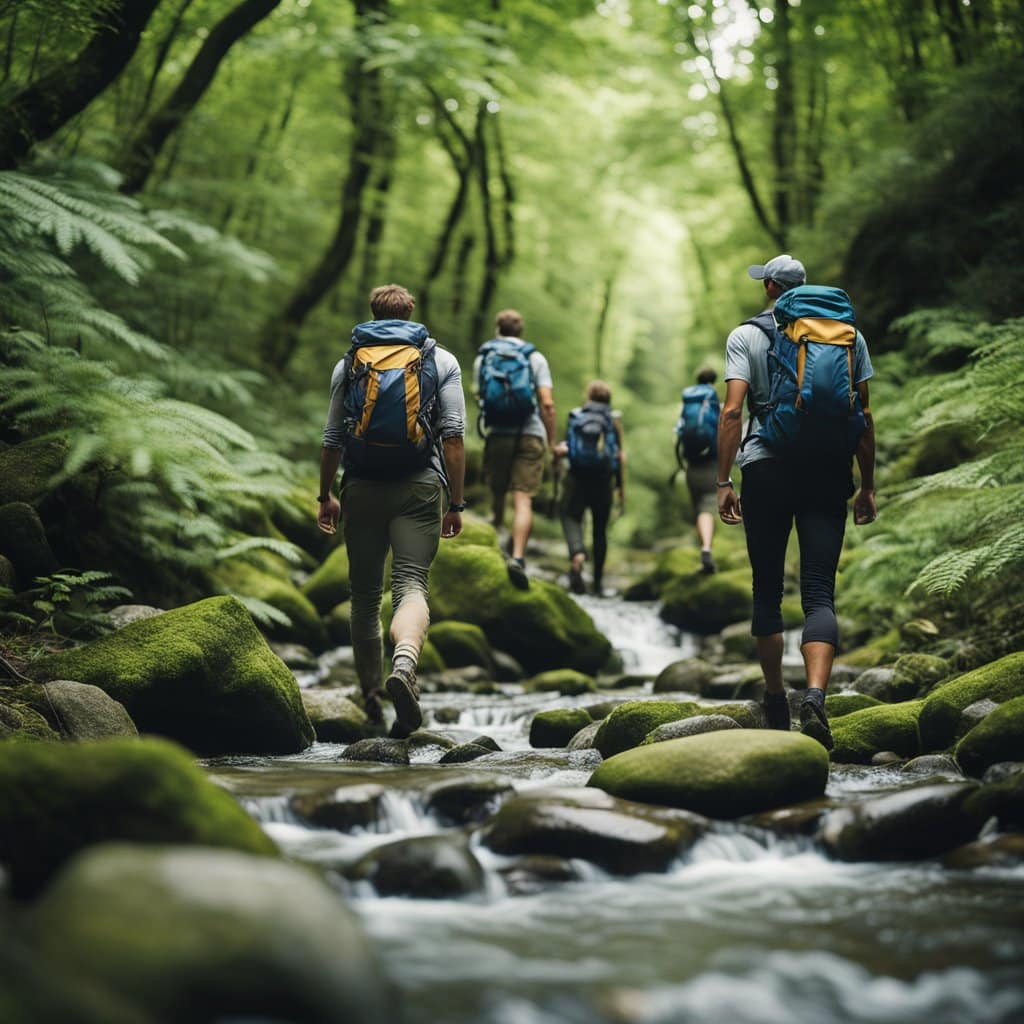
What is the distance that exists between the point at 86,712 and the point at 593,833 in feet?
9.92

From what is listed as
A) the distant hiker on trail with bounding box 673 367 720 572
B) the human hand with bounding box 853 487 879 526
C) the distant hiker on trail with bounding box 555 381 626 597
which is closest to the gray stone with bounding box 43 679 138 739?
the human hand with bounding box 853 487 879 526

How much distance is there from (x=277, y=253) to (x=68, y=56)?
32.4ft

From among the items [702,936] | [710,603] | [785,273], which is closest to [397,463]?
[785,273]

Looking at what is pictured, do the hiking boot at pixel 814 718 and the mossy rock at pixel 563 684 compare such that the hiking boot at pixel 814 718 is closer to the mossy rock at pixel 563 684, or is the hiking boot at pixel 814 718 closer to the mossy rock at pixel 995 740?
the mossy rock at pixel 995 740

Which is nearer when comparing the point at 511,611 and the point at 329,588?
the point at 511,611

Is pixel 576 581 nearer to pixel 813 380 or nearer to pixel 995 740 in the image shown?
pixel 813 380

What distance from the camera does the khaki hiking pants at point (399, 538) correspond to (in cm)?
610

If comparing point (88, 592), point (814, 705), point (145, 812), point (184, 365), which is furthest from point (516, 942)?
point (184, 365)

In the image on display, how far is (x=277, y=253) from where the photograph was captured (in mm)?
18812

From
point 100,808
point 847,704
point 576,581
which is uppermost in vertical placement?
point 100,808

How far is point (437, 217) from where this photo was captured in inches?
977

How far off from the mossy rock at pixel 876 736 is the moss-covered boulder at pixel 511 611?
4.71 m

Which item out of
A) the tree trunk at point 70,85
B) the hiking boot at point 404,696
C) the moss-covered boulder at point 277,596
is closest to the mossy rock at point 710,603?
the moss-covered boulder at point 277,596

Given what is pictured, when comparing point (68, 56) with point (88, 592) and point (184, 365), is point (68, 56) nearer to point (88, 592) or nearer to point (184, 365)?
point (184, 365)
